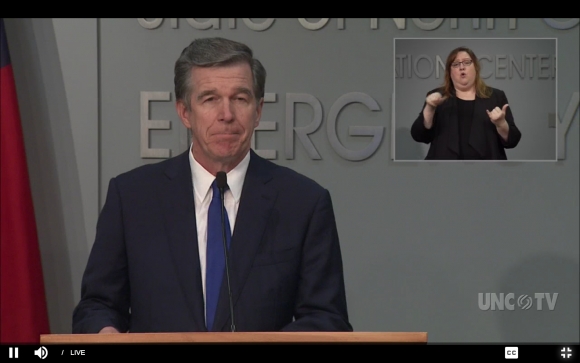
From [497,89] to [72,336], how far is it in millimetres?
2073

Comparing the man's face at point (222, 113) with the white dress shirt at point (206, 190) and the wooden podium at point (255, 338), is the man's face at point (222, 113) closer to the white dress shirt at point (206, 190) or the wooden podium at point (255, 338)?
the white dress shirt at point (206, 190)

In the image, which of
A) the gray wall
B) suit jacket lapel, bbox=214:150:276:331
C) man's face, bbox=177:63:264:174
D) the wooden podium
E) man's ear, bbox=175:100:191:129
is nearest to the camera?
the wooden podium

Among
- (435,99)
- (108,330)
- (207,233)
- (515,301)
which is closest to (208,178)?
(207,233)

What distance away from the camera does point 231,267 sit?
240cm

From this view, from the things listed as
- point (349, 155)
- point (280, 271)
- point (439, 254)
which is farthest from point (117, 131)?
point (439, 254)

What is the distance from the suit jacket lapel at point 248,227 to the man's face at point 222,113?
0.28 ft

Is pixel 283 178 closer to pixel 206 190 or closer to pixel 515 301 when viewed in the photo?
pixel 206 190

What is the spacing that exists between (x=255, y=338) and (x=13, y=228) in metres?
1.60

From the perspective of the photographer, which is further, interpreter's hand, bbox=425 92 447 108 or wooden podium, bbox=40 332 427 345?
interpreter's hand, bbox=425 92 447 108

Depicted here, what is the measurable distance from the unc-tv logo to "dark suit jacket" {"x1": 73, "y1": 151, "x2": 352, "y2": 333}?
3.44ft

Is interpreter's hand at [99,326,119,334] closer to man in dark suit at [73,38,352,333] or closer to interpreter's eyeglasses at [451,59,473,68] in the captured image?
man in dark suit at [73,38,352,333]
